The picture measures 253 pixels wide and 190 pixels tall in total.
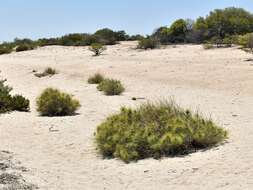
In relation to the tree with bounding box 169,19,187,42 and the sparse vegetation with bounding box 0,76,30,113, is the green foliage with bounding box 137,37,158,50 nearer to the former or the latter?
the tree with bounding box 169,19,187,42

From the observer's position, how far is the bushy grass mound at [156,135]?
11.8 m

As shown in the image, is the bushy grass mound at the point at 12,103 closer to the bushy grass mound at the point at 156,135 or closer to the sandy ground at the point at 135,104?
the sandy ground at the point at 135,104

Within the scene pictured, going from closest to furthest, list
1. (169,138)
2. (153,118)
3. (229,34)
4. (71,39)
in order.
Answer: (169,138) < (153,118) < (229,34) < (71,39)

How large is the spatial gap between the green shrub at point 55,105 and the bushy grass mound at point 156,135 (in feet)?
19.3

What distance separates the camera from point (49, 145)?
560 inches

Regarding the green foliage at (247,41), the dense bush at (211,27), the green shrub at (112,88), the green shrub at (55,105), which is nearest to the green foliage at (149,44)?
the dense bush at (211,27)

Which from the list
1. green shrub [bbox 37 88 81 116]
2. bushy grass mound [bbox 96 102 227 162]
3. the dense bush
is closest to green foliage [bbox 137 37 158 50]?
the dense bush

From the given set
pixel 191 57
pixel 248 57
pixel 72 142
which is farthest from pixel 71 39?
pixel 72 142

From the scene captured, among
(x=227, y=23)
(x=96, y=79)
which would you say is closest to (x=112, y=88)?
(x=96, y=79)

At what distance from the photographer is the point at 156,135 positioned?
39.5 ft

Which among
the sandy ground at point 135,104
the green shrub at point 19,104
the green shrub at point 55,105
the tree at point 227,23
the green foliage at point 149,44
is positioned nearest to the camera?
the sandy ground at point 135,104

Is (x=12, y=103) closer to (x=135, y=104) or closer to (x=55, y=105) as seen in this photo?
(x=55, y=105)

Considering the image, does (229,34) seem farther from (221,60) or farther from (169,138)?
(169,138)

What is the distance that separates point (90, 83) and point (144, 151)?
51.8 feet
